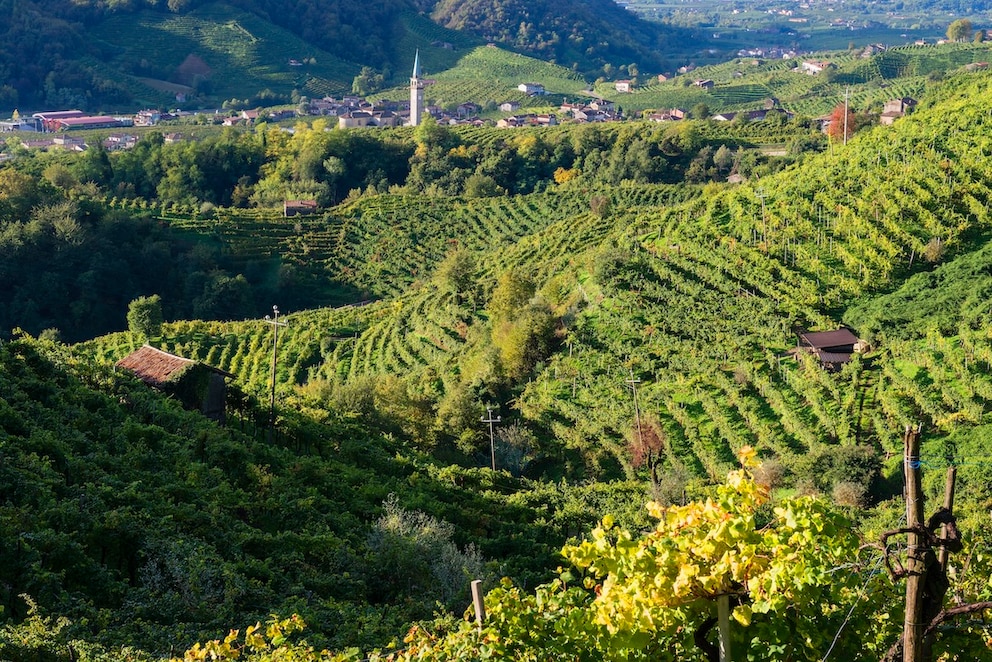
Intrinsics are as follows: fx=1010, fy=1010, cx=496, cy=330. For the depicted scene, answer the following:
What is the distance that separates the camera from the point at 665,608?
526cm

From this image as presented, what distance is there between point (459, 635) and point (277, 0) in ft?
405

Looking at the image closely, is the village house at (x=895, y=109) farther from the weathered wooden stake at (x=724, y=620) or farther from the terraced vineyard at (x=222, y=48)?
the terraced vineyard at (x=222, y=48)

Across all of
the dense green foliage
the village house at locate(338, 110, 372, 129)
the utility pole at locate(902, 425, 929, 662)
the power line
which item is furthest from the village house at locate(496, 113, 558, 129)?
the utility pole at locate(902, 425, 929, 662)

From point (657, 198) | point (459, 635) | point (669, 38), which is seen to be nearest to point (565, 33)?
point (669, 38)

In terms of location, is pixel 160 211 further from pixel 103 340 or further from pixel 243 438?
pixel 243 438

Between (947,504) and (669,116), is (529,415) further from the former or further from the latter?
(669,116)

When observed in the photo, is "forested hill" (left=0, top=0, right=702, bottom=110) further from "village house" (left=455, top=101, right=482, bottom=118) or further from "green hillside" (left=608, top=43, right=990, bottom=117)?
"green hillside" (left=608, top=43, right=990, bottom=117)

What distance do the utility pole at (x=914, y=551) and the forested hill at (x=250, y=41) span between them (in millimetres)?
101774

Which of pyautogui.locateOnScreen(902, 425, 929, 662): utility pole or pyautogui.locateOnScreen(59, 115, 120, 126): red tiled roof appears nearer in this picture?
pyautogui.locateOnScreen(902, 425, 929, 662): utility pole

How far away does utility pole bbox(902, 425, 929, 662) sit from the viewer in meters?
4.61

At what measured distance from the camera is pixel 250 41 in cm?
11031

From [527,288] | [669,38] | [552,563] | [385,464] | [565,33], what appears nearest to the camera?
[552,563]

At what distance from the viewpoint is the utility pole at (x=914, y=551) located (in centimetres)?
461

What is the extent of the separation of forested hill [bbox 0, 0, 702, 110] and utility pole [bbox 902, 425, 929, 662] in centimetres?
10177
